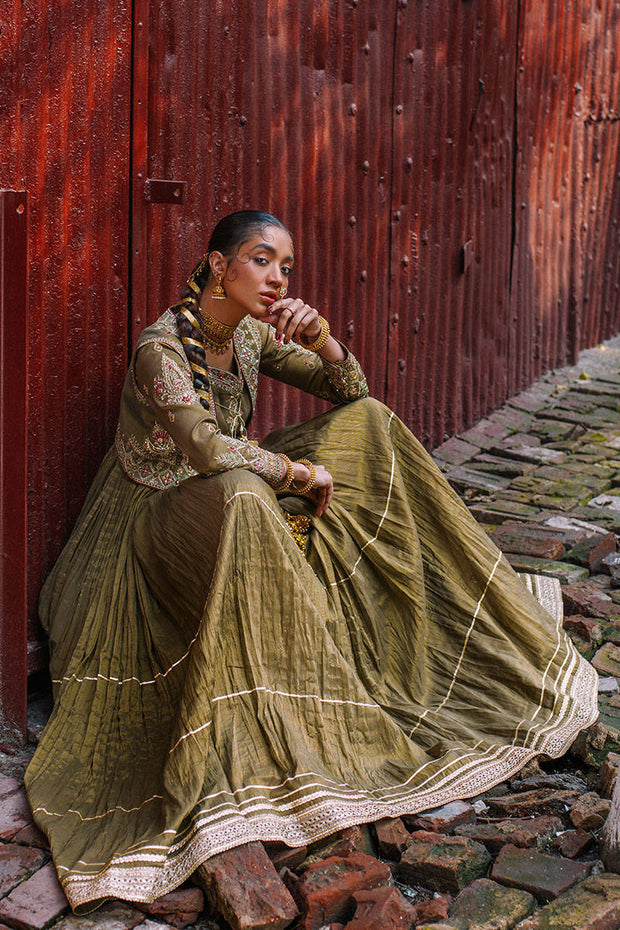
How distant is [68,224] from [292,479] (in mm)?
1142

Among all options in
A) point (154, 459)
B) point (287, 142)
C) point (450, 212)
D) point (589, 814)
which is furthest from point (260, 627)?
point (450, 212)

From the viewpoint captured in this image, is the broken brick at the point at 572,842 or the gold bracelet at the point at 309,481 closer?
the broken brick at the point at 572,842

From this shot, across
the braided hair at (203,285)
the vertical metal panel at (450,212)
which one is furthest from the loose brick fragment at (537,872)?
the vertical metal panel at (450,212)

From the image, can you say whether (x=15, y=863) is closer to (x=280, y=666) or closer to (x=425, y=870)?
(x=280, y=666)

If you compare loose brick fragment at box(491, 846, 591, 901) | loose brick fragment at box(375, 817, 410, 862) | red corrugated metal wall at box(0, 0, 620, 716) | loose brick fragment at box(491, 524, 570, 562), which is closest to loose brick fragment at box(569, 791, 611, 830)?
loose brick fragment at box(491, 846, 591, 901)

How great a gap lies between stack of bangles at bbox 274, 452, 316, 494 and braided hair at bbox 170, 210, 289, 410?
1.11 feet

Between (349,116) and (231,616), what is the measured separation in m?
3.27

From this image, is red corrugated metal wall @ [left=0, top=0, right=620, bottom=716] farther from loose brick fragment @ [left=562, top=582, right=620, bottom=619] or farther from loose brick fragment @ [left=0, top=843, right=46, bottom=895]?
loose brick fragment @ [left=562, top=582, right=620, bottom=619]

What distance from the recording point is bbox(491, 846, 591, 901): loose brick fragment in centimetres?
264

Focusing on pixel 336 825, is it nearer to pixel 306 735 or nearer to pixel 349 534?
pixel 306 735

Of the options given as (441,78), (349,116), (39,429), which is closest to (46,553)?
(39,429)

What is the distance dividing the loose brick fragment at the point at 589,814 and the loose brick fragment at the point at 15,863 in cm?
142

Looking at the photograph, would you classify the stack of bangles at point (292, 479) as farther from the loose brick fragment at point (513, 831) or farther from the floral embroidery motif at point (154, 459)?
the loose brick fragment at point (513, 831)

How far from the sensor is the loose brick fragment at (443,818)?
2.94 metres
